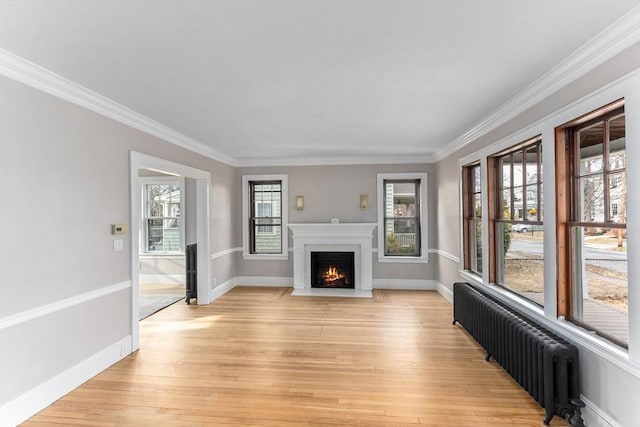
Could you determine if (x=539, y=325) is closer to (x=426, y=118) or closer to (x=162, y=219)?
(x=426, y=118)

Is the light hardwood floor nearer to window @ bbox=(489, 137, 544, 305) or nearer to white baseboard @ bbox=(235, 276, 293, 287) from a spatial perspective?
window @ bbox=(489, 137, 544, 305)

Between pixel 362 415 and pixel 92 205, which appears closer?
pixel 362 415

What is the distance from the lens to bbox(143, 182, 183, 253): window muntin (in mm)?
7320

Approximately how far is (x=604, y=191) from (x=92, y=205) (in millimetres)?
4206

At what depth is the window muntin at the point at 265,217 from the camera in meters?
6.85

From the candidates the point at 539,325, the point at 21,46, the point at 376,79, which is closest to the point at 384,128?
the point at 376,79

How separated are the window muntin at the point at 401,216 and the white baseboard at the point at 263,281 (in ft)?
6.82

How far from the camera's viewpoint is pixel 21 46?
215 centimetres

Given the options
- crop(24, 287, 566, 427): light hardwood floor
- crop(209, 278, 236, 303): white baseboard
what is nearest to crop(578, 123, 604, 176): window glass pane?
crop(24, 287, 566, 427): light hardwood floor

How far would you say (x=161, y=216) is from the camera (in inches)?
289

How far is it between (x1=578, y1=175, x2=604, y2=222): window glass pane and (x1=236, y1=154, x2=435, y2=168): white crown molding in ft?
12.6

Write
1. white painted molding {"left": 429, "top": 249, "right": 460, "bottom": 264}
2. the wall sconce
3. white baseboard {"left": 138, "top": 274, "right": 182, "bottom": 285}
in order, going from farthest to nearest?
white baseboard {"left": 138, "top": 274, "right": 182, "bottom": 285}, the wall sconce, white painted molding {"left": 429, "top": 249, "right": 460, "bottom": 264}

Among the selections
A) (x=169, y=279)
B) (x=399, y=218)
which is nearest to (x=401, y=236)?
(x=399, y=218)

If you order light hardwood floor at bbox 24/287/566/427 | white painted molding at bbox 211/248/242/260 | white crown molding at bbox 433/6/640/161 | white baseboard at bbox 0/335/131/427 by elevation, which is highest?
white crown molding at bbox 433/6/640/161
